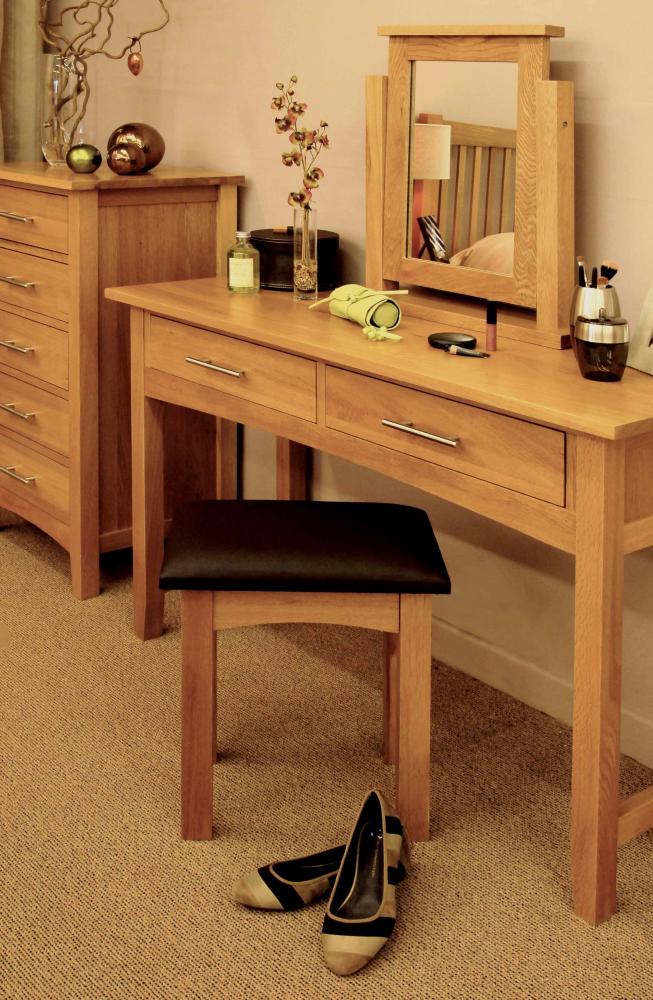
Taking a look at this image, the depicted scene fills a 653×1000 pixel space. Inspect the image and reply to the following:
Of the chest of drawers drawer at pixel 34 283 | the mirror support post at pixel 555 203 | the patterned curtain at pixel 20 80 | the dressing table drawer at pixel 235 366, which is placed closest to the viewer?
the mirror support post at pixel 555 203

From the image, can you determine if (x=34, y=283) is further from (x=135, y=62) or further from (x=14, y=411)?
(x=135, y=62)

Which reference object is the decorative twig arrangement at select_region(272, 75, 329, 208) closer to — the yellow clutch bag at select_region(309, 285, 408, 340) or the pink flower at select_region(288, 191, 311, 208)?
the pink flower at select_region(288, 191, 311, 208)

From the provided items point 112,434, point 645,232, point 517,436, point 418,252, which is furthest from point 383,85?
point 112,434

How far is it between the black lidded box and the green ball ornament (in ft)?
1.67

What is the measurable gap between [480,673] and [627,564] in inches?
20.6

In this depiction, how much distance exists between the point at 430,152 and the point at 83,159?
3.11 ft

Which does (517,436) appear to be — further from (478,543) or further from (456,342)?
(478,543)

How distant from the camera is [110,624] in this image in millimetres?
2742

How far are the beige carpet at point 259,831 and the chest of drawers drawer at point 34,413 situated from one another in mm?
435

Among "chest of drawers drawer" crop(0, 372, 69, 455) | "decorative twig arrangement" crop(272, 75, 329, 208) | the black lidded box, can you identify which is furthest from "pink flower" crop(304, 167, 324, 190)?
"chest of drawers drawer" crop(0, 372, 69, 455)

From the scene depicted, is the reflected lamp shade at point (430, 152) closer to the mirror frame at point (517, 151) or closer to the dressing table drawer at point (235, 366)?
the mirror frame at point (517, 151)

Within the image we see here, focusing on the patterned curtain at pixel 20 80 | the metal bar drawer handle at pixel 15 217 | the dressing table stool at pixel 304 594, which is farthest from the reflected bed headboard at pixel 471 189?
the patterned curtain at pixel 20 80

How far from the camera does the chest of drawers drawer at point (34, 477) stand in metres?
2.90

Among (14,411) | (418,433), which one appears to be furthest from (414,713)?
(14,411)
